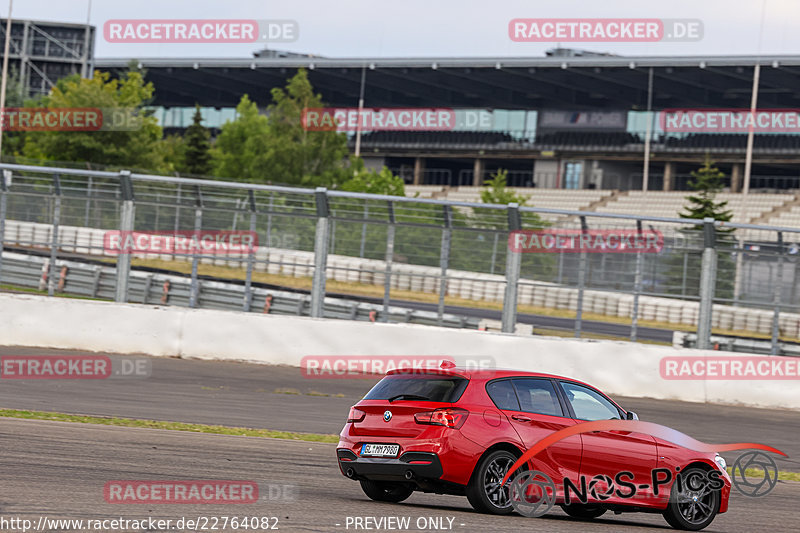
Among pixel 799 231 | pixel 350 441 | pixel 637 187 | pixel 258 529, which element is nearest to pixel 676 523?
pixel 350 441

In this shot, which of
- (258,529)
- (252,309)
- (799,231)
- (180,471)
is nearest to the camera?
(258,529)

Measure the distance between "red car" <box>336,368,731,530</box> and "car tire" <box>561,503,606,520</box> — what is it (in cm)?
1

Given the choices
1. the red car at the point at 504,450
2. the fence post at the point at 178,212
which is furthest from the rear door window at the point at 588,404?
the fence post at the point at 178,212

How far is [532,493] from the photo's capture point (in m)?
8.08

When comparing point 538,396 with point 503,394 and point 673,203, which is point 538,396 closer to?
point 503,394

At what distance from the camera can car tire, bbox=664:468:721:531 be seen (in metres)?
8.27

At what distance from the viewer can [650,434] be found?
8398mm

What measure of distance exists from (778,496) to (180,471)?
229 inches

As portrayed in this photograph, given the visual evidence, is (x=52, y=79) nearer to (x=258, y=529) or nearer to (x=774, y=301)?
(x=774, y=301)

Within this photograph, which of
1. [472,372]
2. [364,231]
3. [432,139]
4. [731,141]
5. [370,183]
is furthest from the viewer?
[432,139]

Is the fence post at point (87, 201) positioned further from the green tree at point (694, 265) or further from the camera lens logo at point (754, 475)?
the camera lens logo at point (754, 475)

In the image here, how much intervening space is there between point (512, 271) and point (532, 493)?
402 inches

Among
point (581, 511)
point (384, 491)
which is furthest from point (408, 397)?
point (581, 511)

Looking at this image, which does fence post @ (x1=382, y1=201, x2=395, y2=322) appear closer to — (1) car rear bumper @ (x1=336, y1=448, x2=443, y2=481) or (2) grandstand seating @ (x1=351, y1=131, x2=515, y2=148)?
(1) car rear bumper @ (x1=336, y1=448, x2=443, y2=481)
